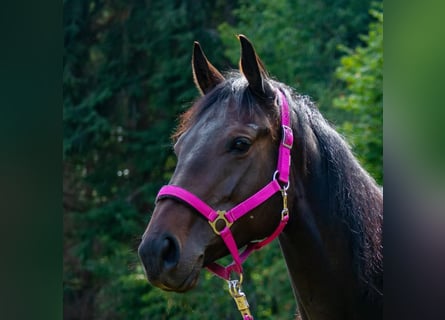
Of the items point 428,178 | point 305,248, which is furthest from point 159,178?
point 428,178

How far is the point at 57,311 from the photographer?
5.00 ft

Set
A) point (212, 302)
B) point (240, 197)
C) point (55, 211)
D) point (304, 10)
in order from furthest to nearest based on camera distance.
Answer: point (304, 10) → point (212, 302) → point (240, 197) → point (55, 211)

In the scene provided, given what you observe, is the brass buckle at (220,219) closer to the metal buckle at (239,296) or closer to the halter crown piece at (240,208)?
the halter crown piece at (240,208)

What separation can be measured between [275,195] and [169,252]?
46 centimetres

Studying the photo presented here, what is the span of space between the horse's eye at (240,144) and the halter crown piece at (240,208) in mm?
151

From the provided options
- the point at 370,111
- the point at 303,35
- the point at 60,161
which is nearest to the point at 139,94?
the point at 303,35

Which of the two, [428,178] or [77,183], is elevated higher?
[428,178]

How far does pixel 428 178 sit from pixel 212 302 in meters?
8.44

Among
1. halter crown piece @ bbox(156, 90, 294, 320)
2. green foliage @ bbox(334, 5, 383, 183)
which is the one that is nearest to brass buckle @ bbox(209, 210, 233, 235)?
halter crown piece @ bbox(156, 90, 294, 320)

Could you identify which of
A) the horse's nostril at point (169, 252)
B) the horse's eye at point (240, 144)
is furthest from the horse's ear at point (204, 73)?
the horse's nostril at point (169, 252)

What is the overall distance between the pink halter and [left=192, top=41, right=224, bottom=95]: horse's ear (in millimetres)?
325

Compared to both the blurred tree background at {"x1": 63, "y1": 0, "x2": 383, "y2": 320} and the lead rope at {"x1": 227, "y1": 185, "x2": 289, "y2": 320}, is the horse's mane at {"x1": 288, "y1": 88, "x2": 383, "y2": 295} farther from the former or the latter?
the blurred tree background at {"x1": 63, "y1": 0, "x2": 383, "y2": 320}

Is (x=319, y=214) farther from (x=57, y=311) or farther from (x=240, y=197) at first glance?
(x=57, y=311)

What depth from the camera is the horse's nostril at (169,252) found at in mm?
2301
